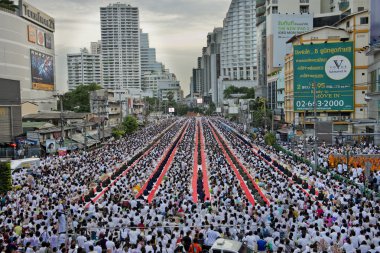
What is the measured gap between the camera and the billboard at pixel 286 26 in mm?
82250

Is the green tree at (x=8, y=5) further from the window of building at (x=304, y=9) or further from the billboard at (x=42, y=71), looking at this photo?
the window of building at (x=304, y=9)

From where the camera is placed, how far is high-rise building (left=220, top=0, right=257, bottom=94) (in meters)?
172

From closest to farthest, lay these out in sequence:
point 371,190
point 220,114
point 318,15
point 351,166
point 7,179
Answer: point 371,190
point 7,179
point 351,166
point 318,15
point 220,114

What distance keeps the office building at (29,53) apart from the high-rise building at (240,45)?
103m

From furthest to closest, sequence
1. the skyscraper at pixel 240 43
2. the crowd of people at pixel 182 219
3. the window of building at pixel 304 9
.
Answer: the skyscraper at pixel 240 43
the window of building at pixel 304 9
the crowd of people at pixel 182 219

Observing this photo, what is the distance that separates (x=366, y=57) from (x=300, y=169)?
3046 centimetres

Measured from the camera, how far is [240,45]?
592ft

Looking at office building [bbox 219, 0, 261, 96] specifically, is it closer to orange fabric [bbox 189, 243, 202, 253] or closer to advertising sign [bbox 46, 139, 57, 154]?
advertising sign [bbox 46, 139, 57, 154]

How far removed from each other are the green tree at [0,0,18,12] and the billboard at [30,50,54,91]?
25.4 feet

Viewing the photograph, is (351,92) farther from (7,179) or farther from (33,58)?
(33,58)

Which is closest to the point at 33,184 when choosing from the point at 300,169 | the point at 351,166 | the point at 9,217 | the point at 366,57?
the point at 9,217

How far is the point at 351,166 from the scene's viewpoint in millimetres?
30375

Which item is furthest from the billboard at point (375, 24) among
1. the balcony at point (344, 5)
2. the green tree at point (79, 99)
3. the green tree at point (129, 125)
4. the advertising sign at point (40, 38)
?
the green tree at point (79, 99)

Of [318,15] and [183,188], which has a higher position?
[318,15]
